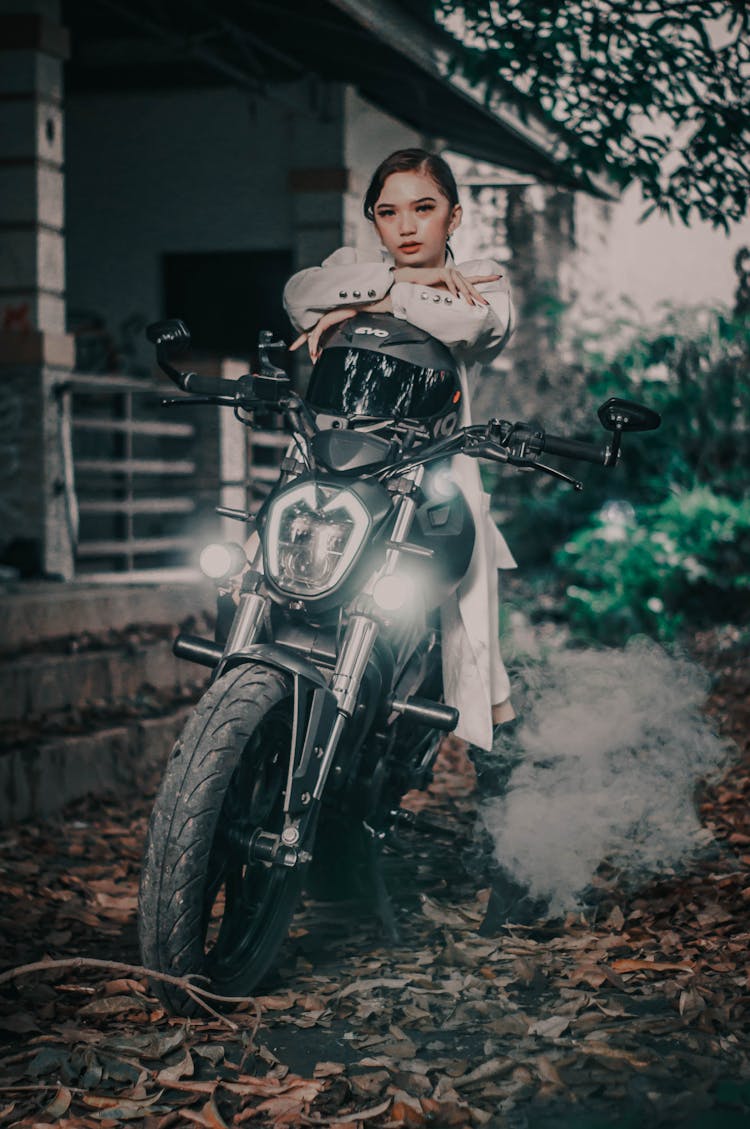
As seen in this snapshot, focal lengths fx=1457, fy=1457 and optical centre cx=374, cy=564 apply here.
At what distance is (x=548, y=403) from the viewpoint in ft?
42.9

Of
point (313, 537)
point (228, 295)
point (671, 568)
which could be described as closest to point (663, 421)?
point (671, 568)

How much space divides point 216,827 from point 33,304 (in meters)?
7.09

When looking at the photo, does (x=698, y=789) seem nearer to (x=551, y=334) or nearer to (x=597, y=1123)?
(x=597, y=1123)

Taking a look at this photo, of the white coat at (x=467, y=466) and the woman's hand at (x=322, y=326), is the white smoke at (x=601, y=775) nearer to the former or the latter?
the white coat at (x=467, y=466)

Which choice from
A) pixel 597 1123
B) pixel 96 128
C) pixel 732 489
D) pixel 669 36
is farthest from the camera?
pixel 96 128

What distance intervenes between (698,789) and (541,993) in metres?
2.54

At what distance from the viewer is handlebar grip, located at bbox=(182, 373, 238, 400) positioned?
4090mm

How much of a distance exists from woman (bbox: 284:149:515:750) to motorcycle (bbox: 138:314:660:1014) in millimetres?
99

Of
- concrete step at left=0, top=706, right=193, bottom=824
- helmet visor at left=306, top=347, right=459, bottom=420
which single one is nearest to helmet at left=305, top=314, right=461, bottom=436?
helmet visor at left=306, top=347, right=459, bottom=420

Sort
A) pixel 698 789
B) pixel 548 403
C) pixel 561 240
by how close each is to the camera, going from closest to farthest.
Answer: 1. pixel 698 789
2. pixel 548 403
3. pixel 561 240

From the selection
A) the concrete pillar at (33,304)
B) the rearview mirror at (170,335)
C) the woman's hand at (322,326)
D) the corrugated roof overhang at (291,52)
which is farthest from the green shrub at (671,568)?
the rearview mirror at (170,335)

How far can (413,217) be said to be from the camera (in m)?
4.41

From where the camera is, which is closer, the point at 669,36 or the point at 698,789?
the point at 698,789

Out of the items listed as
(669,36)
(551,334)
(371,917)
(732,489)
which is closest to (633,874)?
(371,917)
